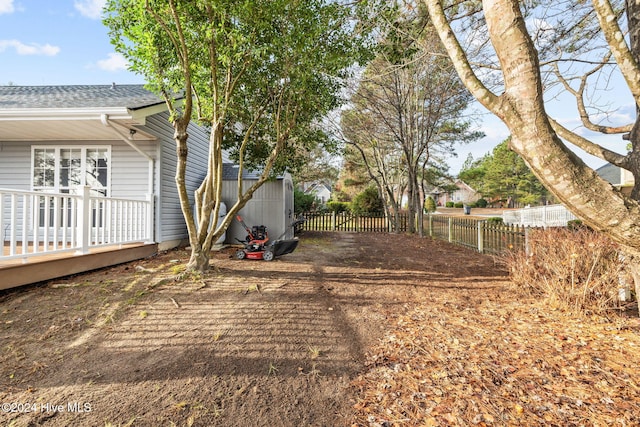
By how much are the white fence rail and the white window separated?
15605 millimetres

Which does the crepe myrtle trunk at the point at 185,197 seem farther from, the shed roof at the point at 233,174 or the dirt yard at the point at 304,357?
the shed roof at the point at 233,174

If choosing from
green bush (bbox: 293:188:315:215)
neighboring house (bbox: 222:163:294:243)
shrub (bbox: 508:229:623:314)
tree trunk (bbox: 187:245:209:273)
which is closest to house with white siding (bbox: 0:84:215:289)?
neighboring house (bbox: 222:163:294:243)

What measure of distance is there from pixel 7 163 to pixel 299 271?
26.1ft

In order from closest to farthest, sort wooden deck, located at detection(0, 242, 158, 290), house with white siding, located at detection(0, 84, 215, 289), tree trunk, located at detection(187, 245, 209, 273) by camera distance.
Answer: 1. wooden deck, located at detection(0, 242, 158, 290)
2. tree trunk, located at detection(187, 245, 209, 273)
3. house with white siding, located at detection(0, 84, 215, 289)

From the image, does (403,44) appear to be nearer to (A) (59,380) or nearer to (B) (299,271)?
(B) (299,271)

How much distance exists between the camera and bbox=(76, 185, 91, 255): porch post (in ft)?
16.9

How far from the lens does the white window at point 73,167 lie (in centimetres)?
720

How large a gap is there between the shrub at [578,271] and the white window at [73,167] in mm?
8887

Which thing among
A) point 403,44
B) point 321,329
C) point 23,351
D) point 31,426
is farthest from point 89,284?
point 403,44

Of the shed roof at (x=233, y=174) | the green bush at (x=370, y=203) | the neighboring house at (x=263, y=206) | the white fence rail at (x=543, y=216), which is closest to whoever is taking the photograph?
the neighboring house at (x=263, y=206)

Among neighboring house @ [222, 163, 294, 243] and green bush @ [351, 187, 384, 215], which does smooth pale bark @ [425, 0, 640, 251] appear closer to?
neighboring house @ [222, 163, 294, 243]

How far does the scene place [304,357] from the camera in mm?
2561

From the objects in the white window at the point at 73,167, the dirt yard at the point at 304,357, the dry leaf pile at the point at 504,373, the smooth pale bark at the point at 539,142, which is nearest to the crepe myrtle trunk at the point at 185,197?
the dirt yard at the point at 304,357

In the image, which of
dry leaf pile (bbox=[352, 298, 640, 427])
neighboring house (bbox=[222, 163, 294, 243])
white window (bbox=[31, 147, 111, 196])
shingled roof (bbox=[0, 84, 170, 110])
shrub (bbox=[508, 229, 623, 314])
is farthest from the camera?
A: neighboring house (bbox=[222, 163, 294, 243])
